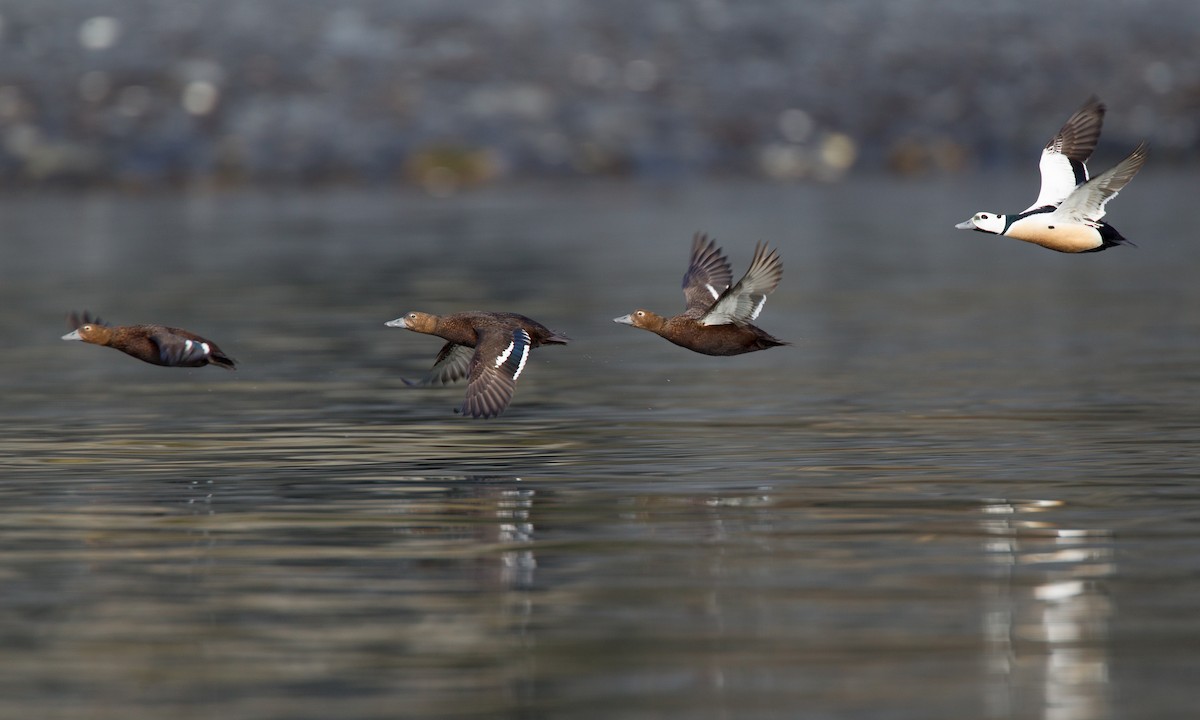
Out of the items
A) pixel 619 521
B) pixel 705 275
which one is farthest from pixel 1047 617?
pixel 705 275

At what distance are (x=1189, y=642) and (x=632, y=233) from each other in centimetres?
3916

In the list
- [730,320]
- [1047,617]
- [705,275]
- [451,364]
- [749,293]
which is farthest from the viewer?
[705,275]

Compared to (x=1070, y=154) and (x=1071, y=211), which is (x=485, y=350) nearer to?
(x=1071, y=211)

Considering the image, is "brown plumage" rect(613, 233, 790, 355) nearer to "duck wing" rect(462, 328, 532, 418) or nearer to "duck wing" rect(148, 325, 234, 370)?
"duck wing" rect(462, 328, 532, 418)

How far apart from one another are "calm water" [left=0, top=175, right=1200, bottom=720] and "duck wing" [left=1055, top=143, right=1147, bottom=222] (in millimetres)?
1672

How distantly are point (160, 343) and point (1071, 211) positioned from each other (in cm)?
700

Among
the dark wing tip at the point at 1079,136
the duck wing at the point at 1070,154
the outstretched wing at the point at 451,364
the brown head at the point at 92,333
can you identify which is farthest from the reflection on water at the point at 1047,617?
the brown head at the point at 92,333

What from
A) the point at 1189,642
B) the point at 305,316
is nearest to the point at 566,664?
the point at 1189,642

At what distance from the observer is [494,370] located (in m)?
16.7

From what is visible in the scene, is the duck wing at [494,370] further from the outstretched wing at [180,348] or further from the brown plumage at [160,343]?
→ the outstretched wing at [180,348]

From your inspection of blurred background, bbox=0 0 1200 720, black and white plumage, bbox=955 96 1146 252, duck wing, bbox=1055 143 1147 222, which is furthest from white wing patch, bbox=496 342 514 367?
duck wing, bbox=1055 143 1147 222

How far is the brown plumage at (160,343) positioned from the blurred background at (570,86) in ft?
194

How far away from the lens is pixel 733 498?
14.2 meters

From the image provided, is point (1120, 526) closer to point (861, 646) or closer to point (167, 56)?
point (861, 646)
